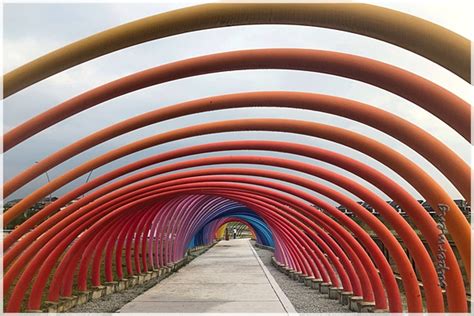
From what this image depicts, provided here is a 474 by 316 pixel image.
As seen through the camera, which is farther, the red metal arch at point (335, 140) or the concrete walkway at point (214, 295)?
the concrete walkway at point (214, 295)

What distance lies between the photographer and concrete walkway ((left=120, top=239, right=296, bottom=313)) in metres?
10.5

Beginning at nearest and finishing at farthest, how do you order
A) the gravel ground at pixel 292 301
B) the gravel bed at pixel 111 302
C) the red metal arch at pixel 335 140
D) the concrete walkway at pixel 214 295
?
the red metal arch at pixel 335 140 < the gravel bed at pixel 111 302 < the gravel ground at pixel 292 301 < the concrete walkway at pixel 214 295

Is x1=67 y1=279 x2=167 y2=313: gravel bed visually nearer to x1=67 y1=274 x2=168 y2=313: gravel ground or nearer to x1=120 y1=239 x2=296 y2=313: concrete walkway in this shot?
x1=67 y1=274 x2=168 y2=313: gravel ground

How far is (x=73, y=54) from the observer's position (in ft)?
11.8

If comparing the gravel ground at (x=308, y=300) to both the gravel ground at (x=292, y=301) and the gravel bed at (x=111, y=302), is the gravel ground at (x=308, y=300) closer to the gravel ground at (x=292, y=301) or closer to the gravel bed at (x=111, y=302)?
the gravel ground at (x=292, y=301)

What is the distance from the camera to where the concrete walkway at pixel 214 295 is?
10.5 metres

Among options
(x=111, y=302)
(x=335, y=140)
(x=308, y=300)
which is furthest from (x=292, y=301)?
(x=335, y=140)

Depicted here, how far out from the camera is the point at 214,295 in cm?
1259

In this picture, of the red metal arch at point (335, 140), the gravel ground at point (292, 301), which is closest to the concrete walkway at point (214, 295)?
the gravel ground at point (292, 301)

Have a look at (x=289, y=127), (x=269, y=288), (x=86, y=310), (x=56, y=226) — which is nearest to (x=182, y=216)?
(x=269, y=288)

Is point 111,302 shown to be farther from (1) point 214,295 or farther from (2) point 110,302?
(1) point 214,295

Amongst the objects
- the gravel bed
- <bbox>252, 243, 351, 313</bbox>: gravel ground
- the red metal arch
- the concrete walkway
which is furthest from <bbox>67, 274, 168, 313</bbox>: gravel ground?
the red metal arch

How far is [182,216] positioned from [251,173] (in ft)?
36.9

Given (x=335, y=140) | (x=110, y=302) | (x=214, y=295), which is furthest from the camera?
(x=214, y=295)
